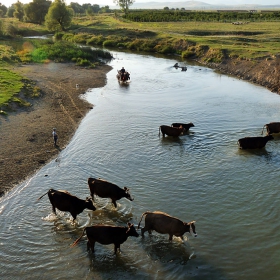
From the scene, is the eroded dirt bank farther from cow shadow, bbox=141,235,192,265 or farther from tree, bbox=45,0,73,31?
tree, bbox=45,0,73,31

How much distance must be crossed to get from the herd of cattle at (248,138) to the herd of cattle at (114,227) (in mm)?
8554

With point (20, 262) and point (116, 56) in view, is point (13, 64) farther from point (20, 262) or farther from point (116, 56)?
point (20, 262)

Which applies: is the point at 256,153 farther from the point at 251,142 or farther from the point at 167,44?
the point at 167,44

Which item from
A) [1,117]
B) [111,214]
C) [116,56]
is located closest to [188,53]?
[116,56]

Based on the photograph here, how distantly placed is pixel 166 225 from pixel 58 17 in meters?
85.8

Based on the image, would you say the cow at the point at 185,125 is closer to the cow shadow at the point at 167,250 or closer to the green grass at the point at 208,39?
the cow shadow at the point at 167,250

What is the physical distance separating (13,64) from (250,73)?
2971 centimetres

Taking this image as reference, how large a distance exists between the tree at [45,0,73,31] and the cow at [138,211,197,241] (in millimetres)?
84547

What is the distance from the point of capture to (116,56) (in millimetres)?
58250

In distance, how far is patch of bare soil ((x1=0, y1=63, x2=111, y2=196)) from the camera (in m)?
17.4

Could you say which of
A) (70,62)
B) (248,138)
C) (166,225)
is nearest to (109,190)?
(166,225)

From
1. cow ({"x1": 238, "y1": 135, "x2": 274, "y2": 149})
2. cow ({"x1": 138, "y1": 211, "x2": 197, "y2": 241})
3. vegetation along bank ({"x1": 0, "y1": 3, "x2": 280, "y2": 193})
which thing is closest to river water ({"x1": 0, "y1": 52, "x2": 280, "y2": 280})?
cow ({"x1": 238, "y1": 135, "x2": 274, "y2": 149})

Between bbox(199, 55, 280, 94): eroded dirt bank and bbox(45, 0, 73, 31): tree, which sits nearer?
bbox(199, 55, 280, 94): eroded dirt bank

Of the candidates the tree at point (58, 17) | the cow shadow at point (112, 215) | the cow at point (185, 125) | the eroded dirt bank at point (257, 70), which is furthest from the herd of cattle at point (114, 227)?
the tree at point (58, 17)
